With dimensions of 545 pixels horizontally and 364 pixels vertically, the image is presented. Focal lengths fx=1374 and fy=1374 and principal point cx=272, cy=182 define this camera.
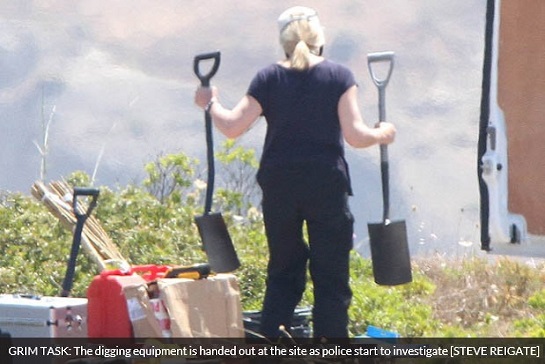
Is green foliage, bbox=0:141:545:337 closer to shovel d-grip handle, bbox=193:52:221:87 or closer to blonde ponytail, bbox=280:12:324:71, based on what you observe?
shovel d-grip handle, bbox=193:52:221:87

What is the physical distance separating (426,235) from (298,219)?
378 centimetres

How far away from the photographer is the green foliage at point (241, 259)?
7.36 m

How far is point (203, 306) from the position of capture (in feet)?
18.9

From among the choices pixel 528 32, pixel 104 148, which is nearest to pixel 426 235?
pixel 104 148

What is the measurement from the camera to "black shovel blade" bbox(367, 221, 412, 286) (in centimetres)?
616

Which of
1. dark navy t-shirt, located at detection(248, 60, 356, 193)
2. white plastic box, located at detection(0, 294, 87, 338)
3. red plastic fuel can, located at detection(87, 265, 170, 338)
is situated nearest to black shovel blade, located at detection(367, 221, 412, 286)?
dark navy t-shirt, located at detection(248, 60, 356, 193)

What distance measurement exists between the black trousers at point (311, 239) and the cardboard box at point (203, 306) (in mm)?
210

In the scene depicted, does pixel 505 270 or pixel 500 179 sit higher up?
pixel 500 179

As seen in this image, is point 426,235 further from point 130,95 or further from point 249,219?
point 130,95

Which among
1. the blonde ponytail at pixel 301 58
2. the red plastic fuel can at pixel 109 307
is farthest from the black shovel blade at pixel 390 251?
the red plastic fuel can at pixel 109 307

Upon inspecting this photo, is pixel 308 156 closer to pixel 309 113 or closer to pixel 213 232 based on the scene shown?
pixel 309 113

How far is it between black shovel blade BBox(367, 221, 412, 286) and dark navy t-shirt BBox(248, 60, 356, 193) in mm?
370

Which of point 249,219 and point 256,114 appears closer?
point 256,114

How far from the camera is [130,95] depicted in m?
11.6
